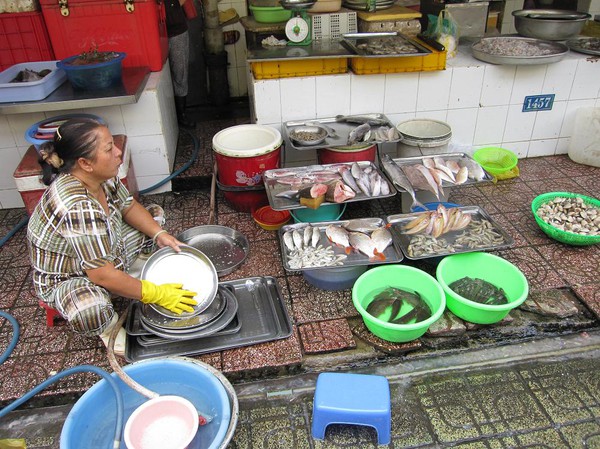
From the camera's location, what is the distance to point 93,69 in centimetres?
411

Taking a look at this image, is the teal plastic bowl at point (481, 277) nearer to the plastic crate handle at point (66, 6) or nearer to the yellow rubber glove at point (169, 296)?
the yellow rubber glove at point (169, 296)

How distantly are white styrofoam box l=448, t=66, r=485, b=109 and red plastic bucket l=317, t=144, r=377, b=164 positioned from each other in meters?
1.19

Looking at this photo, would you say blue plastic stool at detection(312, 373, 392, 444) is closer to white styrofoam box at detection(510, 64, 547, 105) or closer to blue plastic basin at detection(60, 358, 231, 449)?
blue plastic basin at detection(60, 358, 231, 449)

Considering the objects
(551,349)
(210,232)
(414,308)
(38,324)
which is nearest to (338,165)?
(210,232)

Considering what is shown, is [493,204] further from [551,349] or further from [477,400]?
[477,400]

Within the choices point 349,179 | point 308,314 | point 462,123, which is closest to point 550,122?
point 462,123

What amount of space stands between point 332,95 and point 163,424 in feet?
11.7

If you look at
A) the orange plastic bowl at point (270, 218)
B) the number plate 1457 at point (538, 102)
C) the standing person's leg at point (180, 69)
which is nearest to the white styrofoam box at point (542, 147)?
the number plate 1457 at point (538, 102)

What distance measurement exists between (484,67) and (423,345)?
3175 mm

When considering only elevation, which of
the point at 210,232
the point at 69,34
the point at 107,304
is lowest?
the point at 210,232

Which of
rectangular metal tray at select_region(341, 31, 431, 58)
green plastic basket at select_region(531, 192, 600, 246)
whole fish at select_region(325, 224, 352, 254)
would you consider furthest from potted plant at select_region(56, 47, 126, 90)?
green plastic basket at select_region(531, 192, 600, 246)

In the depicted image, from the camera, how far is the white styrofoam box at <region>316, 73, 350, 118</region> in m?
4.83

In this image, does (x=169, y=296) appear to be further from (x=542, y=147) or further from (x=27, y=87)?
(x=542, y=147)

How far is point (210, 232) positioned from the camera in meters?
4.35
